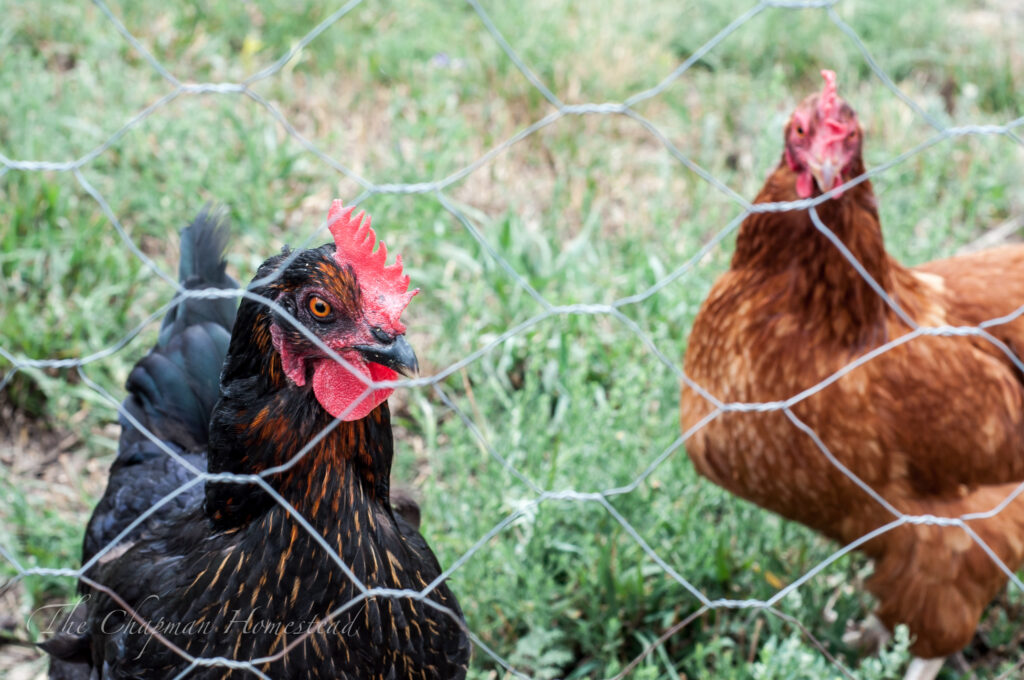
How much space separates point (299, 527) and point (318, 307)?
334 millimetres

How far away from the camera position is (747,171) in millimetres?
3441

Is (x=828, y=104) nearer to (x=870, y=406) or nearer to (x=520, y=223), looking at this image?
(x=870, y=406)

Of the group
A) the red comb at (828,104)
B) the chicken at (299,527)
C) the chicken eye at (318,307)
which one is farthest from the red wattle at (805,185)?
the chicken eye at (318,307)

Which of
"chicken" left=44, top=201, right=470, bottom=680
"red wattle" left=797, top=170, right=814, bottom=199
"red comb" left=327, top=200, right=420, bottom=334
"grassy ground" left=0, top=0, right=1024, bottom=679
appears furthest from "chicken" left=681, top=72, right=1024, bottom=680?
"red comb" left=327, top=200, right=420, bottom=334

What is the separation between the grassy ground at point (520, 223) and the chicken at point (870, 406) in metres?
0.22

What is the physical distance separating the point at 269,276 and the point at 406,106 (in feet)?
7.99

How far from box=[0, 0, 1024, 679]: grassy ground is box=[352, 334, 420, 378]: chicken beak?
0.20 m

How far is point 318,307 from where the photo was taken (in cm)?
128

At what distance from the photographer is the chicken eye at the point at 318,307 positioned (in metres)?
1.28

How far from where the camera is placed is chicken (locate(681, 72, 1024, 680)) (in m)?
1.92

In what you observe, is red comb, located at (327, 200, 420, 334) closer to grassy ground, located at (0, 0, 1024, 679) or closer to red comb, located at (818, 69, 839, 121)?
grassy ground, located at (0, 0, 1024, 679)

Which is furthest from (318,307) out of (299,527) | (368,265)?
(299,527)

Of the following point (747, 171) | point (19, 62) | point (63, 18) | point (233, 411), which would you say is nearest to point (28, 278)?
point (19, 62)

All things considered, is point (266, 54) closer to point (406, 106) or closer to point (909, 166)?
point (406, 106)
